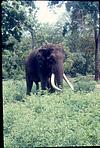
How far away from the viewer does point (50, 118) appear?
2562 mm

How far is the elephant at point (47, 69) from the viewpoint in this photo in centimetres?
300

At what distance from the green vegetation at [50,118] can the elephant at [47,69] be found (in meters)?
0.16

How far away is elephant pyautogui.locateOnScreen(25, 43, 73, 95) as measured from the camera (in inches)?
118

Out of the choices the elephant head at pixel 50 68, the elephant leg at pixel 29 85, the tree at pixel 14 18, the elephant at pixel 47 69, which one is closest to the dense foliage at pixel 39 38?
the tree at pixel 14 18

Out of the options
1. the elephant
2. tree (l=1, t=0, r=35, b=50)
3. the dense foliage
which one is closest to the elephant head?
the elephant

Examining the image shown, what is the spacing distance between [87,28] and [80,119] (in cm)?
58

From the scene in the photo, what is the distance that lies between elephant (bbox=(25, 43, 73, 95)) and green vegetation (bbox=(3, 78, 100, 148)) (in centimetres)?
16

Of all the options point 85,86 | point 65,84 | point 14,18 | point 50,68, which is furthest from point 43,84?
point 14,18

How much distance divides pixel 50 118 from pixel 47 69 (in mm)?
1000

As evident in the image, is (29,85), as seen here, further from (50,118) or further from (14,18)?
(14,18)

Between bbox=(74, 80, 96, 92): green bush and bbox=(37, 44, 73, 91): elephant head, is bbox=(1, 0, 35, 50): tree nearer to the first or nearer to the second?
bbox=(74, 80, 96, 92): green bush

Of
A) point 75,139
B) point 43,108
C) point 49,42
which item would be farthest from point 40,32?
point 75,139

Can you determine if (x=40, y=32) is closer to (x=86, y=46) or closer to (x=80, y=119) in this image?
(x=86, y=46)

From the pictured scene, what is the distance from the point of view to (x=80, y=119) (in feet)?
8.41
